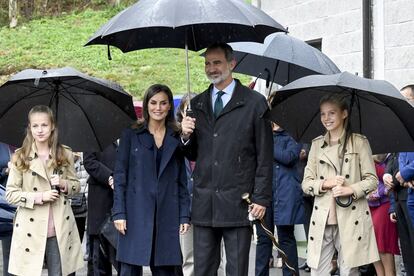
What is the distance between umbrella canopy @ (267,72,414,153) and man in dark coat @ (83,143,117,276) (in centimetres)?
211

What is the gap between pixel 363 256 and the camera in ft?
21.1

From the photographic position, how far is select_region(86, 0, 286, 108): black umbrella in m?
5.88

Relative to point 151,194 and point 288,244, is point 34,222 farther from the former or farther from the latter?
point 288,244

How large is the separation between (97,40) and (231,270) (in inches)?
84.5

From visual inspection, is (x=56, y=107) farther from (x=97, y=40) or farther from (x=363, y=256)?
(x=363, y=256)

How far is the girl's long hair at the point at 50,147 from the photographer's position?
6.66 m

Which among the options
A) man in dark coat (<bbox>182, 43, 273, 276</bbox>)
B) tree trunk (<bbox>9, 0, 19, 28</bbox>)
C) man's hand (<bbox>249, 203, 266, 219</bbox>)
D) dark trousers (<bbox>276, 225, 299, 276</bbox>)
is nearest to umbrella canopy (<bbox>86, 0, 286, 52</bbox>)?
man in dark coat (<bbox>182, 43, 273, 276</bbox>)

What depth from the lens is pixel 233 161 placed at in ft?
20.5

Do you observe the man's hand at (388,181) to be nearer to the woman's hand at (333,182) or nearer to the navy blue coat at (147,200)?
the woman's hand at (333,182)

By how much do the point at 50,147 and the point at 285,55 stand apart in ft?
8.28

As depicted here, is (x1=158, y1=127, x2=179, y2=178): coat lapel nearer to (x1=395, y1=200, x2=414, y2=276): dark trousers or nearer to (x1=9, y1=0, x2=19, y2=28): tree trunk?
(x1=395, y1=200, x2=414, y2=276): dark trousers

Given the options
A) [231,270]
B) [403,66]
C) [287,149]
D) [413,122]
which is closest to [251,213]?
[231,270]

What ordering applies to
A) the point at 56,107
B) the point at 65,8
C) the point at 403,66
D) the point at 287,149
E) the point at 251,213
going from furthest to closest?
the point at 65,8 → the point at 403,66 → the point at 287,149 → the point at 56,107 → the point at 251,213

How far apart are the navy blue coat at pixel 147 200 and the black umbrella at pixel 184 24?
0.82 meters
